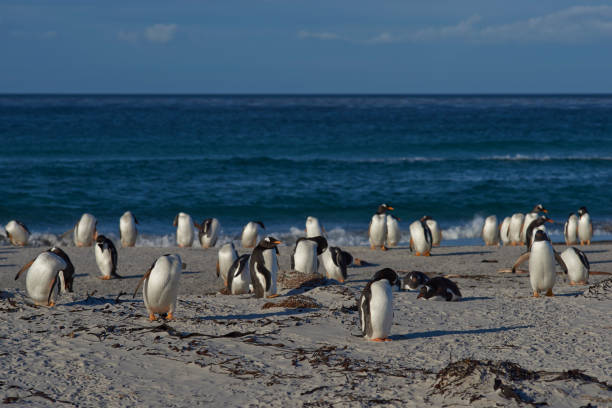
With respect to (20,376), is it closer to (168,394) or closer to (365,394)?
(168,394)

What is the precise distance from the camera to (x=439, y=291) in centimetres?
851

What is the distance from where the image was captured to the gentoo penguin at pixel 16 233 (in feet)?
51.7

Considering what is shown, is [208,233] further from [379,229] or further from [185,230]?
[379,229]

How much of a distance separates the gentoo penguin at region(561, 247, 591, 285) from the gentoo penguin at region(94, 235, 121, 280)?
6.91 metres

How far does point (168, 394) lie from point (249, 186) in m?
23.1

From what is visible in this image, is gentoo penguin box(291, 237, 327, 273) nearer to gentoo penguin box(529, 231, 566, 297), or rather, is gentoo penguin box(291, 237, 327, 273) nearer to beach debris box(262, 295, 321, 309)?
beach debris box(262, 295, 321, 309)

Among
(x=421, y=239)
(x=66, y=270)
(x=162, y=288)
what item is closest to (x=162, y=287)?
(x=162, y=288)

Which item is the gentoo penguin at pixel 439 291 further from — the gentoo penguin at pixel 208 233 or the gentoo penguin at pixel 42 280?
the gentoo penguin at pixel 208 233

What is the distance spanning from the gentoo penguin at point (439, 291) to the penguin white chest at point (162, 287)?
314cm

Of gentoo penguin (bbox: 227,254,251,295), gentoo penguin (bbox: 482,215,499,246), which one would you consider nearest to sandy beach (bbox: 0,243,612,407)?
Result: gentoo penguin (bbox: 227,254,251,295)

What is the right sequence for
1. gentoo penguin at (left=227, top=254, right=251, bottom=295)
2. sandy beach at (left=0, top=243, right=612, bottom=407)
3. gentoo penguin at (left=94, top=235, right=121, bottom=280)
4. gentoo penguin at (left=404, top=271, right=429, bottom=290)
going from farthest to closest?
gentoo penguin at (left=94, top=235, right=121, bottom=280) → gentoo penguin at (left=404, top=271, right=429, bottom=290) → gentoo penguin at (left=227, top=254, right=251, bottom=295) → sandy beach at (left=0, top=243, right=612, bottom=407)

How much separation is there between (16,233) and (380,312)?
39.5ft

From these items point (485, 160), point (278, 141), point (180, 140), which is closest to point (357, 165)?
point (485, 160)

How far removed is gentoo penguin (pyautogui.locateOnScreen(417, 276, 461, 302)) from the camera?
8.48 metres
